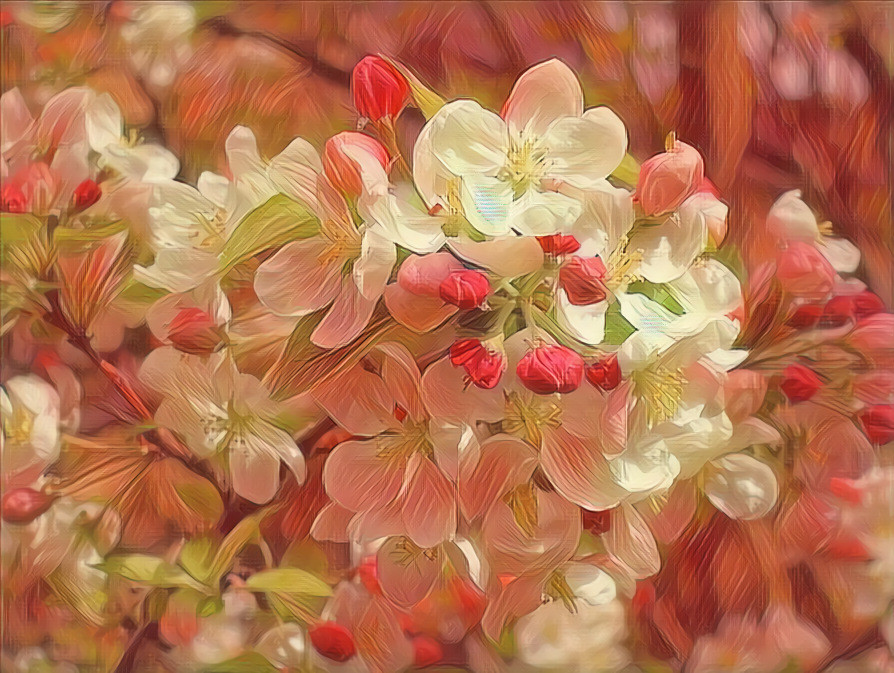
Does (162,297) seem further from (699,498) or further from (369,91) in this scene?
(699,498)

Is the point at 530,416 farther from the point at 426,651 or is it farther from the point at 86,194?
the point at 86,194

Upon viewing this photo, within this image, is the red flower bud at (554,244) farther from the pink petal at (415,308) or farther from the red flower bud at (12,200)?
the red flower bud at (12,200)

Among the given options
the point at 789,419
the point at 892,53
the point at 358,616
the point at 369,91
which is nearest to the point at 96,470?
the point at 358,616

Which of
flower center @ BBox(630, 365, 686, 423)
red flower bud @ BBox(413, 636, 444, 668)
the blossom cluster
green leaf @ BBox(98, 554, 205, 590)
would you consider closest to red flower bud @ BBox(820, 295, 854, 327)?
the blossom cluster

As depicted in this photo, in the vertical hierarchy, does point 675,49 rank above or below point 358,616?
above

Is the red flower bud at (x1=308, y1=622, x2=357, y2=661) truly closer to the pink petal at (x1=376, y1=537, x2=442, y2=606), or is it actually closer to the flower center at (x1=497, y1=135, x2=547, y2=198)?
the pink petal at (x1=376, y1=537, x2=442, y2=606)

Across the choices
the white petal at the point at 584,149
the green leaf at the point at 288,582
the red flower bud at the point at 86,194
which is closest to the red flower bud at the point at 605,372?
the white petal at the point at 584,149
